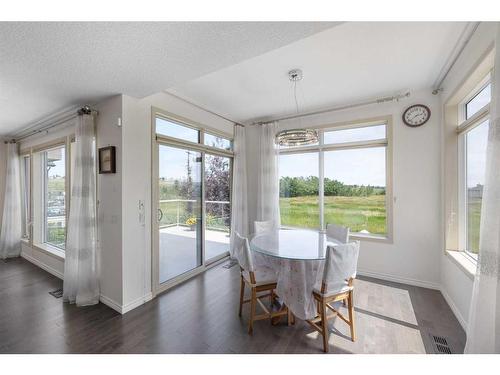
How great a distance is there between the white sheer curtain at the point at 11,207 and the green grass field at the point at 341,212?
5.38 meters

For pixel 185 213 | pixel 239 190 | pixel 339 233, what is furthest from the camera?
pixel 239 190

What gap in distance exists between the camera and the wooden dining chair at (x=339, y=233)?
8.61ft

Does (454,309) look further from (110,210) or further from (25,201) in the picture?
(25,201)

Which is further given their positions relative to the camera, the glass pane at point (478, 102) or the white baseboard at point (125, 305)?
the white baseboard at point (125, 305)

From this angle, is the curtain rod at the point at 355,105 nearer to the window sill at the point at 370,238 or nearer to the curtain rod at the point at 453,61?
the curtain rod at the point at 453,61

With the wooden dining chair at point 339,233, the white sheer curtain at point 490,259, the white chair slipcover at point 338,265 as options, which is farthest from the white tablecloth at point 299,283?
the white sheer curtain at point 490,259

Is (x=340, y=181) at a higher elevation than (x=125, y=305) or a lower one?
higher

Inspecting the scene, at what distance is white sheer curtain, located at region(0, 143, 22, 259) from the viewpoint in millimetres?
4199

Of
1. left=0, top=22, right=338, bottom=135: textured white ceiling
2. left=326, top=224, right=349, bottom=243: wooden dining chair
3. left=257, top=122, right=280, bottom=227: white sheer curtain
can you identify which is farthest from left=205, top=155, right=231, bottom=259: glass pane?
left=326, top=224, right=349, bottom=243: wooden dining chair

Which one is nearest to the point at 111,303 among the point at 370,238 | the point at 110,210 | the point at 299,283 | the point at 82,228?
the point at 82,228

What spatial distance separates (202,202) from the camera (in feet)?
11.6

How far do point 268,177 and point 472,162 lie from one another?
2684mm

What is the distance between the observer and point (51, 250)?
12.1 ft
